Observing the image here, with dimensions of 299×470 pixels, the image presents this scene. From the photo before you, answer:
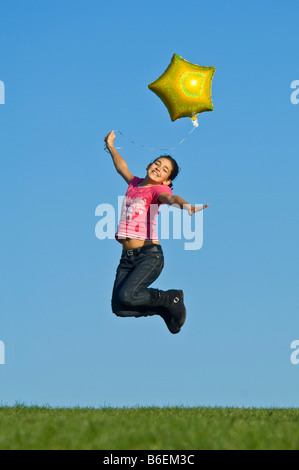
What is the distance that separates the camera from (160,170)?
34.0 feet

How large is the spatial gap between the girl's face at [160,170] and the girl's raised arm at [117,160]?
1.66ft

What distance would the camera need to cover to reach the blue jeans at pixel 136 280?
9867mm

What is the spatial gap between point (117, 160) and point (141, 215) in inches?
54.0

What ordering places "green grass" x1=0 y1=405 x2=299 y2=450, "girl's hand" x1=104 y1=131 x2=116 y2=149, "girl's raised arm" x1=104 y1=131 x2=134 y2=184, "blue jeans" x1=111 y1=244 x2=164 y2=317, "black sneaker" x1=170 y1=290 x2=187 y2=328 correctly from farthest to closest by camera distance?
"girl's hand" x1=104 y1=131 x2=116 y2=149
"girl's raised arm" x1=104 y1=131 x2=134 y2=184
"black sneaker" x1=170 y1=290 x2=187 y2=328
"blue jeans" x1=111 y1=244 x2=164 y2=317
"green grass" x1=0 y1=405 x2=299 y2=450

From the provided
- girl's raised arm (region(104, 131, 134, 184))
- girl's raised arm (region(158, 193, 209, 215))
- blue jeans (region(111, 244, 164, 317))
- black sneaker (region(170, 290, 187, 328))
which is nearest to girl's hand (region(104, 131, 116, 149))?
girl's raised arm (region(104, 131, 134, 184))

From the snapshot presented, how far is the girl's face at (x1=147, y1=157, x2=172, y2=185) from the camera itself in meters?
10.4

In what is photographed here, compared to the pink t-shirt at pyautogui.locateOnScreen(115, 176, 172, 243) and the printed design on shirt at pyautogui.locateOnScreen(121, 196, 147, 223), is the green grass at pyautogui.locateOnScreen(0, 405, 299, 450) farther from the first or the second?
the printed design on shirt at pyautogui.locateOnScreen(121, 196, 147, 223)

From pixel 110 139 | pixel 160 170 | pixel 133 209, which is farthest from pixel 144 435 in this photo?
pixel 110 139

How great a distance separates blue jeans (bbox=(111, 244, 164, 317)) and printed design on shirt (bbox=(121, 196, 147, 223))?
0.52 metres

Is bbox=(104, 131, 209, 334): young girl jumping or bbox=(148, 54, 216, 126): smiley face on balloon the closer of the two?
bbox=(104, 131, 209, 334): young girl jumping

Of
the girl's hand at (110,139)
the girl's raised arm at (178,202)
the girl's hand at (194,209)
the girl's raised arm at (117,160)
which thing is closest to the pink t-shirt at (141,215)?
the girl's raised arm at (178,202)
